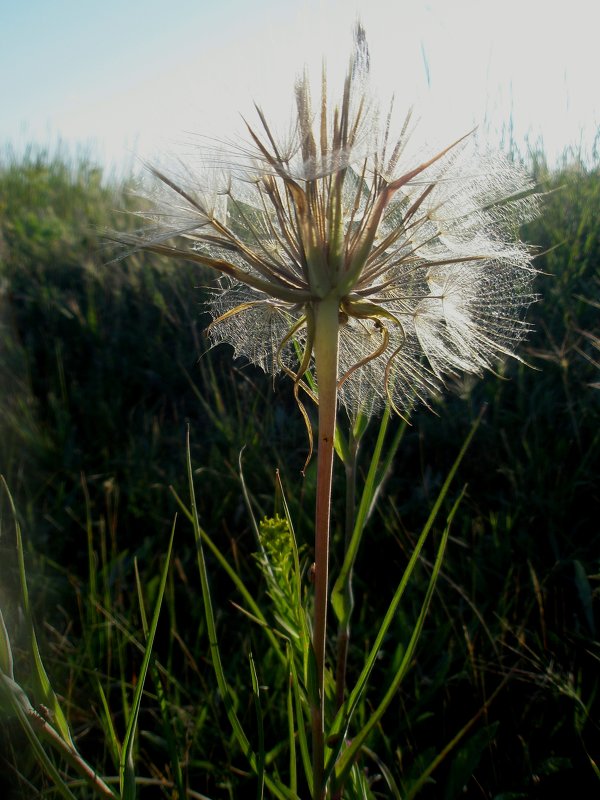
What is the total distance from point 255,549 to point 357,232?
1.59 m

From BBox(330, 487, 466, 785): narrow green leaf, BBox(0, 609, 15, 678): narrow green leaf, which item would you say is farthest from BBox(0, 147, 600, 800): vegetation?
BBox(330, 487, 466, 785): narrow green leaf

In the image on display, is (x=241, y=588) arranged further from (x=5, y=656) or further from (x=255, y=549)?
(x=255, y=549)

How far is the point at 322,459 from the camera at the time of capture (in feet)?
3.07

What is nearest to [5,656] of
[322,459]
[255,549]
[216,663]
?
[216,663]

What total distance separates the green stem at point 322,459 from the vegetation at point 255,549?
96 millimetres

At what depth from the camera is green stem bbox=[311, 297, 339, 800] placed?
916 millimetres

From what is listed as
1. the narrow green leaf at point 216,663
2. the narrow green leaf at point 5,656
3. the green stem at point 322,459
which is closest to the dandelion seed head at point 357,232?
the green stem at point 322,459

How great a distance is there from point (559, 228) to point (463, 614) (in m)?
1.84

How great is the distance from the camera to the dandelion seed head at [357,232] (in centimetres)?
94

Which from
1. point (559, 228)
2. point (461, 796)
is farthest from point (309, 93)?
point (559, 228)

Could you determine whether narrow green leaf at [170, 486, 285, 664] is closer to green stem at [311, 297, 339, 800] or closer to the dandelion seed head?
green stem at [311, 297, 339, 800]

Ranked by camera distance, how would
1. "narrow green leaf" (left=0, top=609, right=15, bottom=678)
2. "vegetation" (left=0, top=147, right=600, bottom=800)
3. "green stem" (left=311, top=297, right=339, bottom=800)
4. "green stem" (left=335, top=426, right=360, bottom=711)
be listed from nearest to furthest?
1. "narrow green leaf" (left=0, top=609, right=15, bottom=678)
2. "green stem" (left=311, top=297, right=339, bottom=800)
3. "green stem" (left=335, top=426, right=360, bottom=711)
4. "vegetation" (left=0, top=147, right=600, bottom=800)

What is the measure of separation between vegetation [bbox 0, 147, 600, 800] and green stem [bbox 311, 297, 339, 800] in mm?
96

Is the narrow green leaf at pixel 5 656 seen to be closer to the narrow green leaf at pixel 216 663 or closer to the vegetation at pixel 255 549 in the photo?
the vegetation at pixel 255 549
